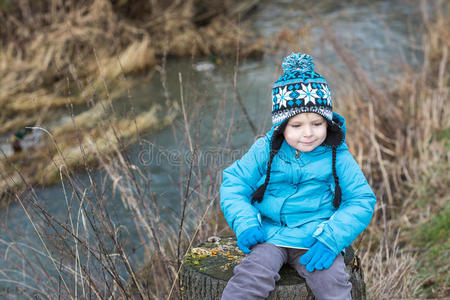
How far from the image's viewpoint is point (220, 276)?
2057 mm

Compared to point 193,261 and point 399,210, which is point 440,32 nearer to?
point 399,210

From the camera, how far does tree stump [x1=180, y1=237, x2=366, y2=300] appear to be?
1.98m

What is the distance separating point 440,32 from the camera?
6.72 metres

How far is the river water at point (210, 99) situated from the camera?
10.5 feet

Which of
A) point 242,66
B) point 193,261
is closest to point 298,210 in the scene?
point 193,261

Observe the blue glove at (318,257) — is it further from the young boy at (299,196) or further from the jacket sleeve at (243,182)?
the jacket sleeve at (243,182)

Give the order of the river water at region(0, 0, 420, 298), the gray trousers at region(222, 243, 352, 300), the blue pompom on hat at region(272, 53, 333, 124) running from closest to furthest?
1. the gray trousers at region(222, 243, 352, 300)
2. the blue pompom on hat at region(272, 53, 333, 124)
3. the river water at region(0, 0, 420, 298)

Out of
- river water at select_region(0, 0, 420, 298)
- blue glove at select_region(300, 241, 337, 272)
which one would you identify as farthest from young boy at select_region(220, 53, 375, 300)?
river water at select_region(0, 0, 420, 298)

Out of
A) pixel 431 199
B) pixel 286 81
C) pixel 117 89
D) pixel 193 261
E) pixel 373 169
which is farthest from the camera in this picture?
pixel 117 89

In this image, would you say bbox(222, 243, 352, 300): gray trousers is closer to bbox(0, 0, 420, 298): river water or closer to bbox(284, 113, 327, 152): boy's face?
bbox(284, 113, 327, 152): boy's face

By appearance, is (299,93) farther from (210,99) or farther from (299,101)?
(210,99)

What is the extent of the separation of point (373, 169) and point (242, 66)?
4066mm

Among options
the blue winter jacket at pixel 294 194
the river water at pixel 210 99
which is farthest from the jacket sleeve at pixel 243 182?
the river water at pixel 210 99

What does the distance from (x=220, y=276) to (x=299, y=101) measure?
2.41 ft
